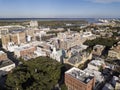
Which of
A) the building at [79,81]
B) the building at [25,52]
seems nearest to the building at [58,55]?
the building at [25,52]

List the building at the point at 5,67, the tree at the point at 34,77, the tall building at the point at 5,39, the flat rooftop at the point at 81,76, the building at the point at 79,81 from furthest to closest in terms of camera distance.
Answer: the tall building at the point at 5,39, the building at the point at 5,67, the flat rooftop at the point at 81,76, the tree at the point at 34,77, the building at the point at 79,81

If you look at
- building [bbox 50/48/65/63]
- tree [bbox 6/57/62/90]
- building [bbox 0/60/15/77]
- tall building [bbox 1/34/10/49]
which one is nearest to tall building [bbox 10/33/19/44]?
tall building [bbox 1/34/10/49]

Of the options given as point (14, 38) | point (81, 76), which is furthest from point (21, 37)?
point (81, 76)

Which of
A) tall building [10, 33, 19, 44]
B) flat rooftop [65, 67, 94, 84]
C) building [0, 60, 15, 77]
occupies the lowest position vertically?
building [0, 60, 15, 77]

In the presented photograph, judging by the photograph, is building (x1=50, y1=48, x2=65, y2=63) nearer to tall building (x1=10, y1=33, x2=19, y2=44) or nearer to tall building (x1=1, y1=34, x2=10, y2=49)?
tall building (x1=1, y1=34, x2=10, y2=49)

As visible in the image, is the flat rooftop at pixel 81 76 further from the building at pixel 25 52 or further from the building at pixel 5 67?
the building at pixel 25 52

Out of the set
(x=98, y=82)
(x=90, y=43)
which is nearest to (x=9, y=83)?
(x=98, y=82)

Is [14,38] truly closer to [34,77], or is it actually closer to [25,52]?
[25,52]

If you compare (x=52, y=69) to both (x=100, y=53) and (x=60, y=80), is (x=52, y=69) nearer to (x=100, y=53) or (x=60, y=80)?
(x=60, y=80)
